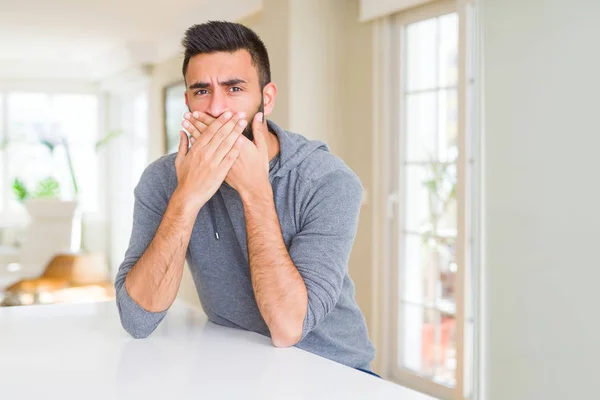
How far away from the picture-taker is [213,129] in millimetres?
1426

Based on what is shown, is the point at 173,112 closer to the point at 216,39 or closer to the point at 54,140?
the point at 54,140

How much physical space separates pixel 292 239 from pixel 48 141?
7.49 metres

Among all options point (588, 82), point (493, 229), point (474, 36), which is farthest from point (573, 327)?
point (474, 36)

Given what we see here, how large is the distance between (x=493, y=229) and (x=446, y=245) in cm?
60

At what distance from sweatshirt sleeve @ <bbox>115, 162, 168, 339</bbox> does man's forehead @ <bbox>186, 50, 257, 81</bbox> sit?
28 centimetres

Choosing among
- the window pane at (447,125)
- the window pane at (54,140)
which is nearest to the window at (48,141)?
the window pane at (54,140)

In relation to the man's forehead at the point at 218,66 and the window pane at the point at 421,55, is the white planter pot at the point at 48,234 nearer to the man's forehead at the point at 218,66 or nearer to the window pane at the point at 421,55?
the window pane at the point at 421,55

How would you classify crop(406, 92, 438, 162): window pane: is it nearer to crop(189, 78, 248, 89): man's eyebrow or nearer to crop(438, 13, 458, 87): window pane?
crop(438, 13, 458, 87): window pane

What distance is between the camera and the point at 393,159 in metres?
3.82

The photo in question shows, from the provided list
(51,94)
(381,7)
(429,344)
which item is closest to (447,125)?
(381,7)

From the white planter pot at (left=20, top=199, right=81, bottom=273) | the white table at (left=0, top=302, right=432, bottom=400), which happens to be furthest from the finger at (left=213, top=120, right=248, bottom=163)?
the white planter pot at (left=20, top=199, right=81, bottom=273)

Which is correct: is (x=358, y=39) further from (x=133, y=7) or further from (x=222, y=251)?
(x=222, y=251)

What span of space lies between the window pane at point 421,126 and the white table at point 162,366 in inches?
93.7

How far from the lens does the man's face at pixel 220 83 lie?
1433 millimetres
